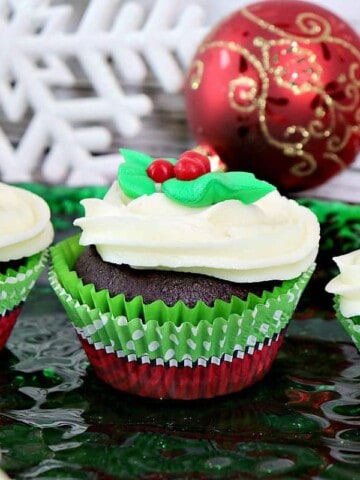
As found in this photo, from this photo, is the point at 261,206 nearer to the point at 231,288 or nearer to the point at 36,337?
the point at 231,288

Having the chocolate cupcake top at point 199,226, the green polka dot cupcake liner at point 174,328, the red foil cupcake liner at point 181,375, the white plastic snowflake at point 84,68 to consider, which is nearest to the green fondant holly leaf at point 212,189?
the chocolate cupcake top at point 199,226

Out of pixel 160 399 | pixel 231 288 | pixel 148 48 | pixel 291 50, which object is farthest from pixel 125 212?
pixel 148 48

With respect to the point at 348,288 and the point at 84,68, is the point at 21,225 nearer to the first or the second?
the point at 348,288

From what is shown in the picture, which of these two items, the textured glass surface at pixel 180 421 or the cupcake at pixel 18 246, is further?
the cupcake at pixel 18 246

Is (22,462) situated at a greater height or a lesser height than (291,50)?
lesser

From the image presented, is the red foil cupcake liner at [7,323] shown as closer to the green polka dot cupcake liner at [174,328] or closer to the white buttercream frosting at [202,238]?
the green polka dot cupcake liner at [174,328]
